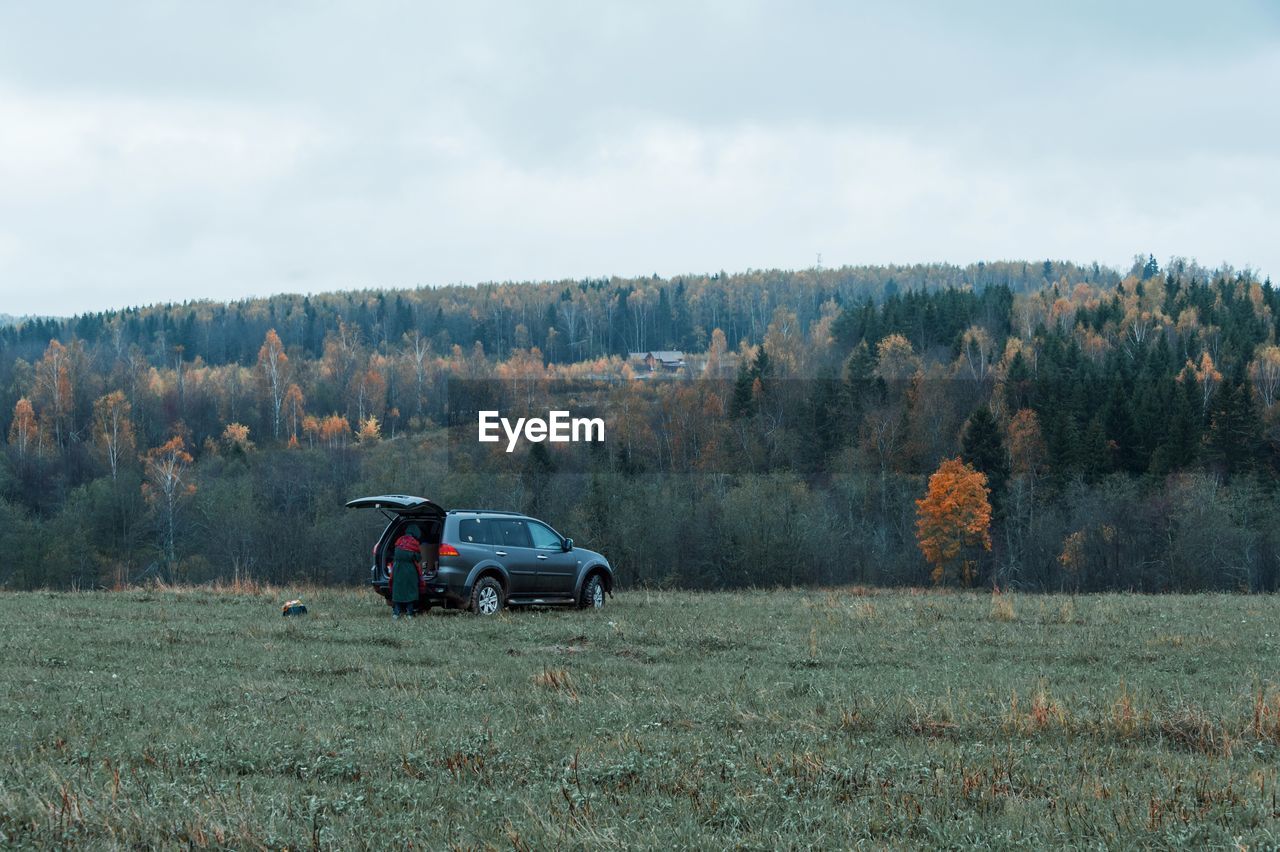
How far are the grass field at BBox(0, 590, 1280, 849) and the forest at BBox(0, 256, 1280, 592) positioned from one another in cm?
3222

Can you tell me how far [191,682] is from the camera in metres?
10.6

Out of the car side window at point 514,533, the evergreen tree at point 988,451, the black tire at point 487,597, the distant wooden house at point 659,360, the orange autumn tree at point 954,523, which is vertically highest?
the distant wooden house at point 659,360

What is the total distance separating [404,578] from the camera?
17.5 m

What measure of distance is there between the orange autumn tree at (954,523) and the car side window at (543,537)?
57.7 m

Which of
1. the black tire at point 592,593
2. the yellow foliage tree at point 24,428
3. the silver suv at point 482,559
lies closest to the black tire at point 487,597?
the silver suv at point 482,559

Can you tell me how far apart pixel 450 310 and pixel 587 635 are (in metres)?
177

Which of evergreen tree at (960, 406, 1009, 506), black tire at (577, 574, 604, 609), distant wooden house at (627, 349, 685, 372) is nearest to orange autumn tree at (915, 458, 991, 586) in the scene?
evergreen tree at (960, 406, 1009, 506)

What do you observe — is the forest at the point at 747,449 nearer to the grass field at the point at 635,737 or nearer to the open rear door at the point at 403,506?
the open rear door at the point at 403,506

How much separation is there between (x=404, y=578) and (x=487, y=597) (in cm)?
150

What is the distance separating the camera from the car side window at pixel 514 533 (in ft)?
62.4

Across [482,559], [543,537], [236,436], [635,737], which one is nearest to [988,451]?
[543,537]

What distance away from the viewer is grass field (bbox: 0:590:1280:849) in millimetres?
5711

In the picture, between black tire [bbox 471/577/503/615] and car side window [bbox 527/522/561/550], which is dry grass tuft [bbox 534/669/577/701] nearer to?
black tire [bbox 471/577/503/615]

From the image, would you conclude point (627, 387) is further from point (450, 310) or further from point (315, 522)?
point (450, 310)
